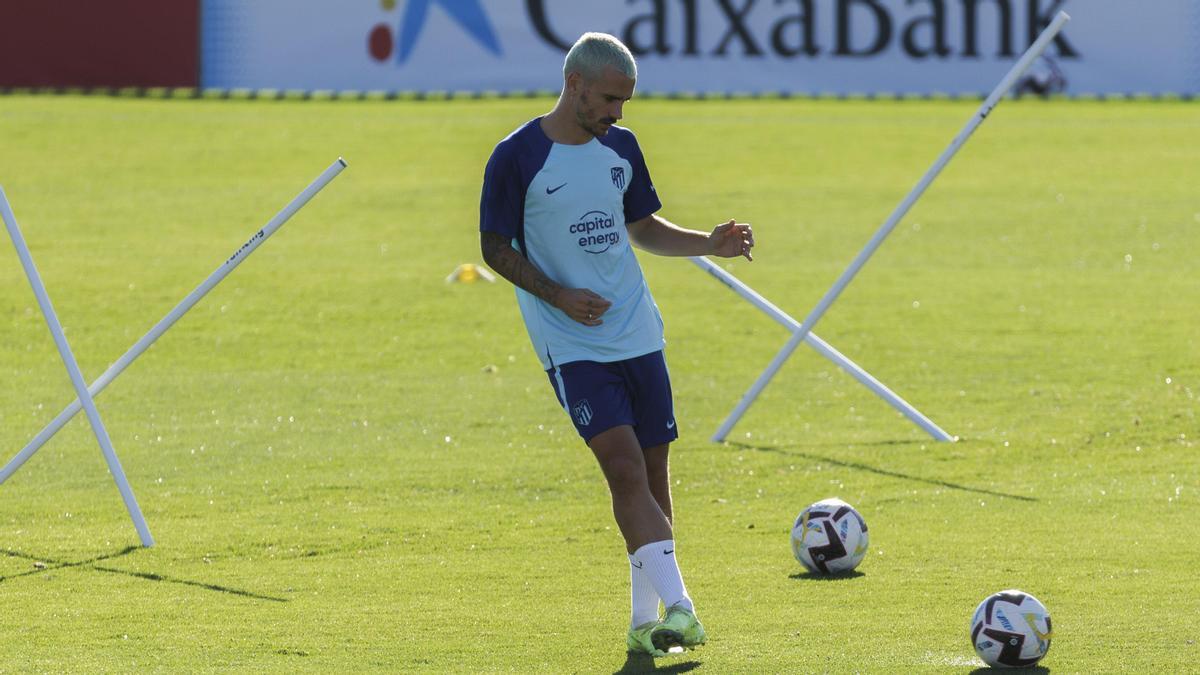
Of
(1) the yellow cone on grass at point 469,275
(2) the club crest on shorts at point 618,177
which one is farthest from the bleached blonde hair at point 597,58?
(1) the yellow cone on grass at point 469,275

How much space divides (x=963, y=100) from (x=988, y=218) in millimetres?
11493

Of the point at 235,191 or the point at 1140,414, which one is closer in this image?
the point at 1140,414

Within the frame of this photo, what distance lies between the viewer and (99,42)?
36531mm

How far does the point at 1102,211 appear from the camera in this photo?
1075 inches

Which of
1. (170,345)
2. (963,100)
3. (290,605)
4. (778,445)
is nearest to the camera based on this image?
(290,605)

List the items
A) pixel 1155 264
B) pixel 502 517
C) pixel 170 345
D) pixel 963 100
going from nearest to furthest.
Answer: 1. pixel 502 517
2. pixel 170 345
3. pixel 1155 264
4. pixel 963 100

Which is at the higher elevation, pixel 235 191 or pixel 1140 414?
pixel 1140 414

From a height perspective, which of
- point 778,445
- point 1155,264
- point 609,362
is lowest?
point 1155,264

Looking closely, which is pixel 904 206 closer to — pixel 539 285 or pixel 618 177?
pixel 618 177

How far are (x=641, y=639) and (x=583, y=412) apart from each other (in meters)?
0.94

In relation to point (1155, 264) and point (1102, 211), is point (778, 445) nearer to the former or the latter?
point (1155, 264)

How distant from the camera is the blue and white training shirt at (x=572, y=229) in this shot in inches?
310

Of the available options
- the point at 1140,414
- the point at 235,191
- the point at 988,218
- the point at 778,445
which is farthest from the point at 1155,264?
the point at 235,191

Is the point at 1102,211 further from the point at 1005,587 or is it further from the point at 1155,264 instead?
the point at 1005,587
